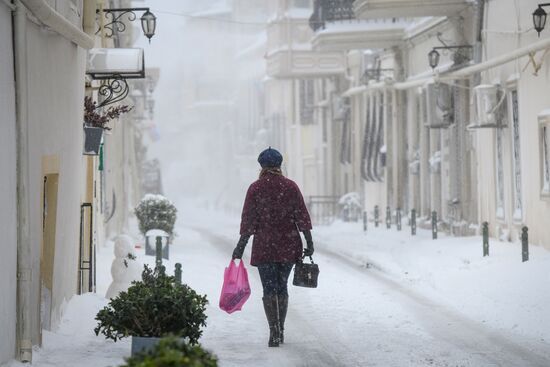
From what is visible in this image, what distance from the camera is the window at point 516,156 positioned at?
22.8 metres

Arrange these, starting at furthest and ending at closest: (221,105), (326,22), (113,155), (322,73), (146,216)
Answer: (221,105), (322,73), (326,22), (113,155), (146,216)

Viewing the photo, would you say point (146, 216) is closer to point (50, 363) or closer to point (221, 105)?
point (50, 363)

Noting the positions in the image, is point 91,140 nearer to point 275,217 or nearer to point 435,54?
point 275,217

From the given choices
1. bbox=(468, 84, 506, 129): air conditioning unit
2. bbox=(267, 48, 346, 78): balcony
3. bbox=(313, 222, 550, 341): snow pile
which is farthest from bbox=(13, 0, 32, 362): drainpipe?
bbox=(267, 48, 346, 78): balcony

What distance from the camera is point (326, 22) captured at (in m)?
34.5

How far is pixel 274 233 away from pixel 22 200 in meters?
2.63

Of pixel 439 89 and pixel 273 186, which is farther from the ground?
pixel 439 89

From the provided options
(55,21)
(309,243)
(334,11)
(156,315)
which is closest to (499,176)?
(334,11)

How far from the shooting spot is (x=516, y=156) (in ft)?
75.5

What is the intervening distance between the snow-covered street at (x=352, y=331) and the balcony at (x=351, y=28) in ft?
49.6

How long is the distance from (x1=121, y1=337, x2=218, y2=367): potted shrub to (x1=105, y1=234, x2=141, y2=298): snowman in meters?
8.64

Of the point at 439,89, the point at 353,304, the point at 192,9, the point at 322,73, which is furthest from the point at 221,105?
the point at 353,304

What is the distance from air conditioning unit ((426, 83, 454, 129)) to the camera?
28672 mm

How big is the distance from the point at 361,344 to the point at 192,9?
81.7 meters
